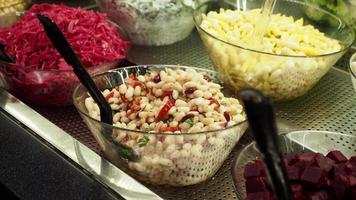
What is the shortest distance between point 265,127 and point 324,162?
383mm

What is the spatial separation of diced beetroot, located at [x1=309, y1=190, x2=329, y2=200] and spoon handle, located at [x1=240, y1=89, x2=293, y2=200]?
0.22 m

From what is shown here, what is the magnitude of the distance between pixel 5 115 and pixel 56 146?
0.63ft

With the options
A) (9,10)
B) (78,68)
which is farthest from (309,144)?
(9,10)

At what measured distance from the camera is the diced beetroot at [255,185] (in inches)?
35.7

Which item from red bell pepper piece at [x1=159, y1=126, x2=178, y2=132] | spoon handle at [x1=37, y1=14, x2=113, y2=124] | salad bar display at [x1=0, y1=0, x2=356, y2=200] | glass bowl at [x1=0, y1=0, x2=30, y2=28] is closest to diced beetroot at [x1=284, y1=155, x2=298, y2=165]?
salad bar display at [x1=0, y1=0, x2=356, y2=200]

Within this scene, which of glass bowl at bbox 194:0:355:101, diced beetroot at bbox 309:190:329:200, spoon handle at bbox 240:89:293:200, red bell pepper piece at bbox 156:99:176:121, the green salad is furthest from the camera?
the green salad

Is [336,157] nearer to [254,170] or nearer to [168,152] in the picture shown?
[254,170]

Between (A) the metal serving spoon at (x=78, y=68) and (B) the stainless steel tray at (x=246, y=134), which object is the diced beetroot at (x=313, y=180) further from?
(A) the metal serving spoon at (x=78, y=68)

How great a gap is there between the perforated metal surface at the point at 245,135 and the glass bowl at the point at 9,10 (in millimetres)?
377

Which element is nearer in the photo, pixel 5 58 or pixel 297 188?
pixel 297 188

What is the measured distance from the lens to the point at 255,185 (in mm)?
914

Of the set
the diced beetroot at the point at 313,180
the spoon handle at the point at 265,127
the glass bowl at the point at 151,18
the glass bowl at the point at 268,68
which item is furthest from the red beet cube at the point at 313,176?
the glass bowl at the point at 151,18

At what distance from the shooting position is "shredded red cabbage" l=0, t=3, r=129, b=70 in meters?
1.34

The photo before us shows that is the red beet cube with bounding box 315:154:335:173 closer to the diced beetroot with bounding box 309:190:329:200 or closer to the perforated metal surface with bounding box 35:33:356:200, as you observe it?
the diced beetroot with bounding box 309:190:329:200
